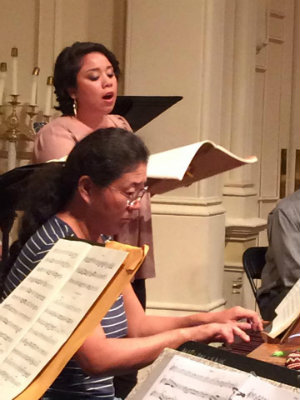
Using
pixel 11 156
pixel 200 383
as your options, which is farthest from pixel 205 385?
pixel 11 156

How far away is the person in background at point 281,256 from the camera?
340cm

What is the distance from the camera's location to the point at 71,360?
188 centimetres

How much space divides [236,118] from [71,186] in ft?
9.70

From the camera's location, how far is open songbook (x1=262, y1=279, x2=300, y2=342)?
2027 mm

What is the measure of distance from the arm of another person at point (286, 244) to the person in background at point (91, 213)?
141 cm

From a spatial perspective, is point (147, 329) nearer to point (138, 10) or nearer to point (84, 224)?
point (84, 224)

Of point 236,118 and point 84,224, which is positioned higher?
point 236,118

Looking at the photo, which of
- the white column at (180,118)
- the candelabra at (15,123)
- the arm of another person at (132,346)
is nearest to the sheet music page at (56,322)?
the arm of another person at (132,346)

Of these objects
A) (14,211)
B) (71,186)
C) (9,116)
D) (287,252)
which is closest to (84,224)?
(71,186)

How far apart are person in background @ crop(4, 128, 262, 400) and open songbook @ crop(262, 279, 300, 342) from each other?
0.09 m

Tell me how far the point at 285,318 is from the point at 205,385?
807 millimetres

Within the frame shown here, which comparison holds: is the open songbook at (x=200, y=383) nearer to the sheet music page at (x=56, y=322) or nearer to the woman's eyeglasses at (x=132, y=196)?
the sheet music page at (x=56, y=322)

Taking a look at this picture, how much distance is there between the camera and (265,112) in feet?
17.9

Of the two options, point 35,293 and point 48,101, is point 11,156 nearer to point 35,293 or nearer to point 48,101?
point 48,101
